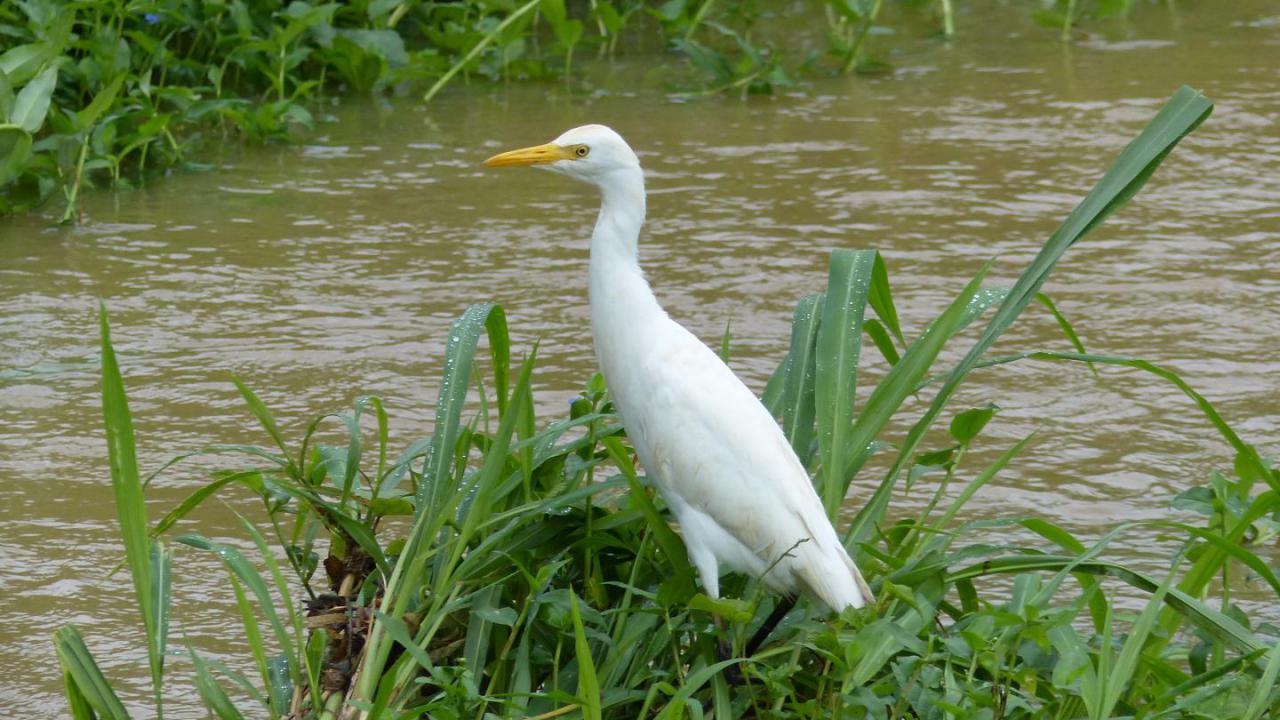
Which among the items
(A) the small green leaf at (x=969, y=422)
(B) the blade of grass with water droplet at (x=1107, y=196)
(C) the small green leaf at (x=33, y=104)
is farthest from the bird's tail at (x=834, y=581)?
(C) the small green leaf at (x=33, y=104)

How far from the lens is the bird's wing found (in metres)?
2.66

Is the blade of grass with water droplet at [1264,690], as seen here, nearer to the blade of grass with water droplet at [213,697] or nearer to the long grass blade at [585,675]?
the long grass blade at [585,675]

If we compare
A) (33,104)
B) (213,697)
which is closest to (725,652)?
(213,697)

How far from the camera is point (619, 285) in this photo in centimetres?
279

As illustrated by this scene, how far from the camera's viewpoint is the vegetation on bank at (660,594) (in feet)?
7.88

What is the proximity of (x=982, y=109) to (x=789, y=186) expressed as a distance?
1.15 metres

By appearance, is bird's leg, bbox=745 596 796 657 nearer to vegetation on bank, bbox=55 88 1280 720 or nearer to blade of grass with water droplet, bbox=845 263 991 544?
vegetation on bank, bbox=55 88 1280 720

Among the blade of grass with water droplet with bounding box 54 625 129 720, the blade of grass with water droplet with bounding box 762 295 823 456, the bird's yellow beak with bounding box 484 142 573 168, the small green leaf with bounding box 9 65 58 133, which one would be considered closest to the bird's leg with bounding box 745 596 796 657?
the blade of grass with water droplet with bounding box 762 295 823 456

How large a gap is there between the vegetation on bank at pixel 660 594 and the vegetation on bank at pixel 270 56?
2805 millimetres

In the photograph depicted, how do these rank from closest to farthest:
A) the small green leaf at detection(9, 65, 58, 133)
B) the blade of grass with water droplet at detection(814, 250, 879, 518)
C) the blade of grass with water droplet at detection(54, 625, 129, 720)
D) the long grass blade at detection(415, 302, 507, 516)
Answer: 1. the blade of grass with water droplet at detection(54, 625, 129, 720)
2. the long grass blade at detection(415, 302, 507, 516)
3. the blade of grass with water droplet at detection(814, 250, 879, 518)
4. the small green leaf at detection(9, 65, 58, 133)

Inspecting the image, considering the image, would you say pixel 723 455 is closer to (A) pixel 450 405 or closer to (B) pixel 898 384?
(B) pixel 898 384

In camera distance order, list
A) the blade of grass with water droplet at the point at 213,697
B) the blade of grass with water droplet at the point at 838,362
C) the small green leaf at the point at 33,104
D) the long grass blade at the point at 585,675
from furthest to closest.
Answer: the small green leaf at the point at 33,104 → the blade of grass with water droplet at the point at 838,362 → the blade of grass with water droplet at the point at 213,697 → the long grass blade at the point at 585,675

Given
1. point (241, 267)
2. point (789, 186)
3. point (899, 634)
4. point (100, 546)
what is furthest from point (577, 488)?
point (789, 186)

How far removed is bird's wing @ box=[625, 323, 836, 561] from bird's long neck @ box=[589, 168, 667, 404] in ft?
0.15
